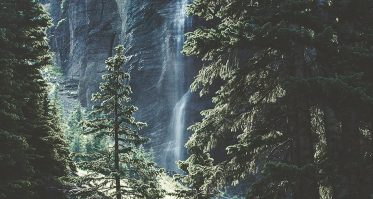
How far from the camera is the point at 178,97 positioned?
218 ft

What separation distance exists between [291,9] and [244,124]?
2719 mm

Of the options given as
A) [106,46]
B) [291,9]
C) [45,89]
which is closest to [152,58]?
[106,46]

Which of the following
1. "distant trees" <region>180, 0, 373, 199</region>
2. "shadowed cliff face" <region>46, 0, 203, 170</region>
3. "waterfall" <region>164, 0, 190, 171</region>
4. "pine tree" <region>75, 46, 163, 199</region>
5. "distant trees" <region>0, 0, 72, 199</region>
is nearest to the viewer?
"distant trees" <region>180, 0, 373, 199</region>

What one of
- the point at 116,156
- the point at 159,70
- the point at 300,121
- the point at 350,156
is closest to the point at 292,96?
the point at 300,121

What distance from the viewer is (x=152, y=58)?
71.6 meters

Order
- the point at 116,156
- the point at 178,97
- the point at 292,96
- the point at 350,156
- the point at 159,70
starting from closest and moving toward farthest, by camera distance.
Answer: the point at 350,156, the point at 292,96, the point at 116,156, the point at 178,97, the point at 159,70

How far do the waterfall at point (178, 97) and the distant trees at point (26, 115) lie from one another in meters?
43.7

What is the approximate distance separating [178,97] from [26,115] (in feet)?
167

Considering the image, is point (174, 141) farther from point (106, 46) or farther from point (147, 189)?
point (147, 189)

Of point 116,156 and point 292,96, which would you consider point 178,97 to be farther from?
point 292,96

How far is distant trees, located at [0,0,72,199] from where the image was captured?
472 inches

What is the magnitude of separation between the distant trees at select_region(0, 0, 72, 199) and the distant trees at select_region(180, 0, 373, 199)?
5.72 metres

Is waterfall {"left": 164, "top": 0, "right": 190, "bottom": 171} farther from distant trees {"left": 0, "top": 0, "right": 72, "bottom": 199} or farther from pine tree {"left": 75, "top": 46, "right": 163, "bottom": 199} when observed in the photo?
pine tree {"left": 75, "top": 46, "right": 163, "bottom": 199}

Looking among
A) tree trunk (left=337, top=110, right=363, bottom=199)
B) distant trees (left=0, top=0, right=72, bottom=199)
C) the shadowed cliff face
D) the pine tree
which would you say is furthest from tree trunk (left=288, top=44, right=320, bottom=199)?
the shadowed cliff face
